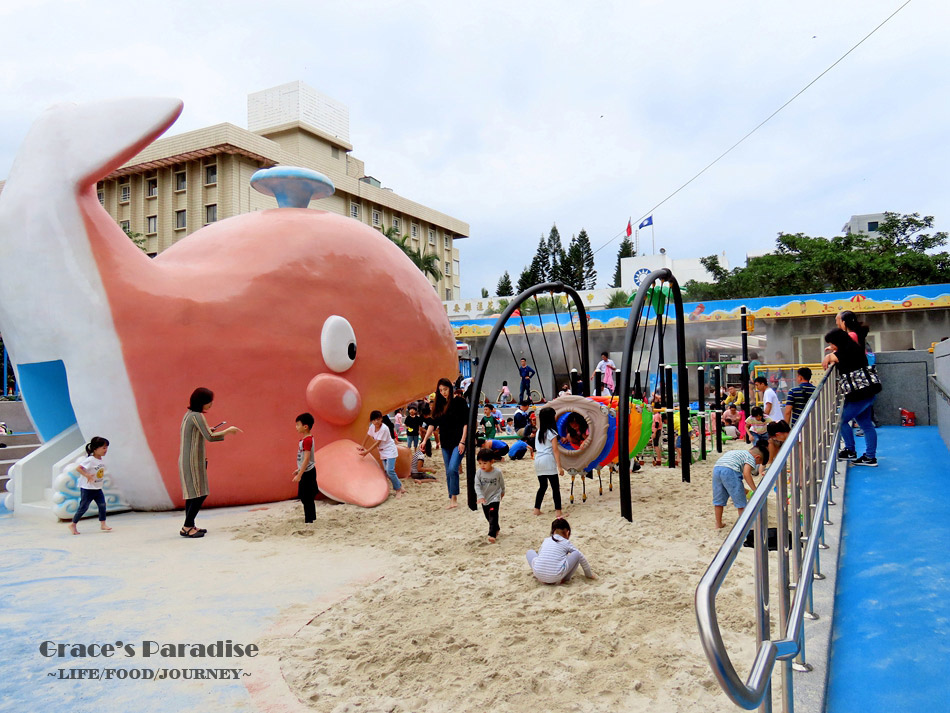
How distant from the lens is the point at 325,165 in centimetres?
4597

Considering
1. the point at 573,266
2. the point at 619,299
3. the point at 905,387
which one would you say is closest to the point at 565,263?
the point at 573,266

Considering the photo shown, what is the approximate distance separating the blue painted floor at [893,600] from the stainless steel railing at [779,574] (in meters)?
0.24

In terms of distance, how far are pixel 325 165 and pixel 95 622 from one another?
146 feet

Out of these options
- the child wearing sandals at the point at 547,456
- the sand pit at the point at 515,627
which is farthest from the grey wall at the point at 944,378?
the child wearing sandals at the point at 547,456

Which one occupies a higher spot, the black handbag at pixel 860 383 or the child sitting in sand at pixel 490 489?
the black handbag at pixel 860 383

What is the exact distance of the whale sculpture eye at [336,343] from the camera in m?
8.96

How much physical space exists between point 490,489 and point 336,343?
345 centimetres

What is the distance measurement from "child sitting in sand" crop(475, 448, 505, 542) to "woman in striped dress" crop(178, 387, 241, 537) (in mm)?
2587

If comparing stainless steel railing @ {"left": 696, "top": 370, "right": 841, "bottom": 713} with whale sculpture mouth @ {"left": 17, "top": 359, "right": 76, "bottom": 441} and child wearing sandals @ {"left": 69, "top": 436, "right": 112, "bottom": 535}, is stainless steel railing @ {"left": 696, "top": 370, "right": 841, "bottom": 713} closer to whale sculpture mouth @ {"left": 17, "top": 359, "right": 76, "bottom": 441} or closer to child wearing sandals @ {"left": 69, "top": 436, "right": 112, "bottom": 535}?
child wearing sandals @ {"left": 69, "top": 436, "right": 112, "bottom": 535}

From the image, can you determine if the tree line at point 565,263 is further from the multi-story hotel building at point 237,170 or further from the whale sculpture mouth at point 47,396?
the whale sculpture mouth at point 47,396

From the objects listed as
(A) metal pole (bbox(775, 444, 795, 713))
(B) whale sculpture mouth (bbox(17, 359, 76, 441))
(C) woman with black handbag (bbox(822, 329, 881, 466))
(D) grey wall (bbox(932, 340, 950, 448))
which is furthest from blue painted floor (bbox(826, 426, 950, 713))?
(B) whale sculpture mouth (bbox(17, 359, 76, 441))

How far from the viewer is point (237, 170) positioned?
126ft

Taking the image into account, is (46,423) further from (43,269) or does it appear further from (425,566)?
(425,566)

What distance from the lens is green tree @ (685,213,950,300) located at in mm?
33344
